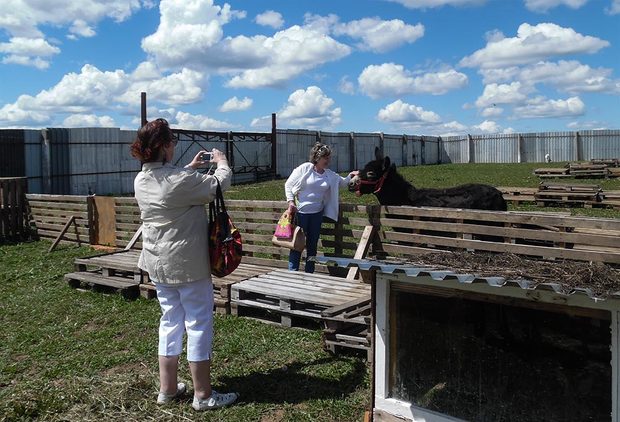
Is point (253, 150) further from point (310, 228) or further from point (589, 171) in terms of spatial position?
point (310, 228)

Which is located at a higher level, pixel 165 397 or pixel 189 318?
pixel 189 318

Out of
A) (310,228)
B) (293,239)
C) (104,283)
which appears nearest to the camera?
(293,239)

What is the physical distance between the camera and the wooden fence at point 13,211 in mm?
13258

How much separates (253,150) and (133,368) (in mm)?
25831

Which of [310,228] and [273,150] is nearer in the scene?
[310,228]

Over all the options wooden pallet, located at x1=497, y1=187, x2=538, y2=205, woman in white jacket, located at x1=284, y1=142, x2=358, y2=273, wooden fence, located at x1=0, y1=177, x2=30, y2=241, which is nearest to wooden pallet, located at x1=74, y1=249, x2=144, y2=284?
woman in white jacket, located at x1=284, y1=142, x2=358, y2=273

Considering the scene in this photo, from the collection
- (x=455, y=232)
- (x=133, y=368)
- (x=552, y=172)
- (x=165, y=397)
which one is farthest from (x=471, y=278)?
(x=552, y=172)

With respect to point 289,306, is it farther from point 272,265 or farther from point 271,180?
point 271,180

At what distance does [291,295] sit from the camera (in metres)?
6.52

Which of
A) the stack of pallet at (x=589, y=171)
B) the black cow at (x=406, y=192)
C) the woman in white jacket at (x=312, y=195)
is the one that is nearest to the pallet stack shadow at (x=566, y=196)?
the stack of pallet at (x=589, y=171)

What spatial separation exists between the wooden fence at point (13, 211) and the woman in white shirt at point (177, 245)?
10.2m

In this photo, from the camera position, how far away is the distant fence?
2111 centimetres

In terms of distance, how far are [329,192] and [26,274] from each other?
5.42 metres

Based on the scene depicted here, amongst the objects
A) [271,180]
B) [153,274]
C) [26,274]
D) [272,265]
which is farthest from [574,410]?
[271,180]
